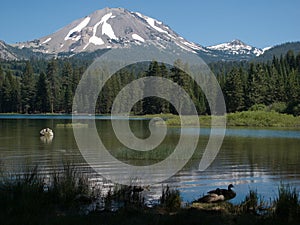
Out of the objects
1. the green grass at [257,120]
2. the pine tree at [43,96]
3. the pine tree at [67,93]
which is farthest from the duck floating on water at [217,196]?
the pine tree at [43,96]

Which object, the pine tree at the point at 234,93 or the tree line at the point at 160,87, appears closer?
the tree line at the point at 160,87

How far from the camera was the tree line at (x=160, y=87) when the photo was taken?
A: 276ft

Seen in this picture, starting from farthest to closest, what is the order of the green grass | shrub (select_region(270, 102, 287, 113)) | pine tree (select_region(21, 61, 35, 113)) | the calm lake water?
pine tree (select_region(21, 61, 35, 113)) → shrub (select_region(270, 102, 287, 113)) → the green grass → the calm lake water

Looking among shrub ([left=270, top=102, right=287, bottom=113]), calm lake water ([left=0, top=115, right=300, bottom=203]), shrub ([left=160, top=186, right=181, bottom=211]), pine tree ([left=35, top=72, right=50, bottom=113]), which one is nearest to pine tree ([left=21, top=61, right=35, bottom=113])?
pine tree ([left=35, top=72, right=50, bottom=113])

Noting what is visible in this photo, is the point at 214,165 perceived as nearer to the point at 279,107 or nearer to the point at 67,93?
the point at 279,107

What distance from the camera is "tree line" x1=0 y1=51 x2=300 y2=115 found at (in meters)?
84.2

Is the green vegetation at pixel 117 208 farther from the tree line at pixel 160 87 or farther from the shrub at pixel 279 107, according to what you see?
the shrub at pixel 279 107

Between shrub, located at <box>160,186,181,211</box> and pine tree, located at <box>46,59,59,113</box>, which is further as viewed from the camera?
pine tree, located at <box>46,59,59,113</box>

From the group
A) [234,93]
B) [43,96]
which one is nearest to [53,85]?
[43,96]

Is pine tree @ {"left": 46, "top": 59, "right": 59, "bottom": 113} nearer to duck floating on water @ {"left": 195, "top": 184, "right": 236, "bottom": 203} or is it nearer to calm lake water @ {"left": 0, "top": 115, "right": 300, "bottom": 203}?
calm lake water @ {"left": 0, "top": 115, "right": 300, "bottom": 203}

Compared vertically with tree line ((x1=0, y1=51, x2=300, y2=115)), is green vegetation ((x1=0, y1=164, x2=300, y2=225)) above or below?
below

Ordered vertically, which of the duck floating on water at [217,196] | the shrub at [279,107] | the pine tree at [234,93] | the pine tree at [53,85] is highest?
the pine tree at [53,85]

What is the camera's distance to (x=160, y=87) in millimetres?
97375

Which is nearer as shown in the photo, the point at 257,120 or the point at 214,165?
the point at 214,165
